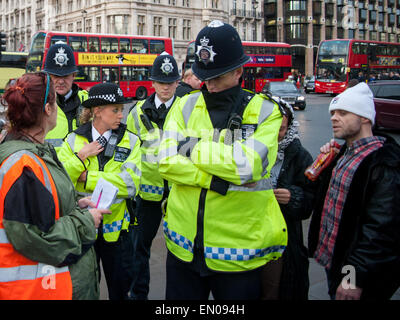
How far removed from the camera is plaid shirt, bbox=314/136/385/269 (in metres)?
2.40

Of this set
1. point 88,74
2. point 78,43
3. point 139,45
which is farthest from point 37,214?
point 139,45

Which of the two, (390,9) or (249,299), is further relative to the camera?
(390,9)

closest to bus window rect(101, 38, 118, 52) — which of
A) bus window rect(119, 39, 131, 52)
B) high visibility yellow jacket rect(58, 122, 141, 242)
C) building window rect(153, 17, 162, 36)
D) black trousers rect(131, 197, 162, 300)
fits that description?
bus window rect(119, 39, 131, 52)

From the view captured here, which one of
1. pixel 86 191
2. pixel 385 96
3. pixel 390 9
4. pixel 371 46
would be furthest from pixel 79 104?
pixel 390 9

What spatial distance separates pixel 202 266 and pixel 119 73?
27290mm

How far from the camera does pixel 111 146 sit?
3027 mm

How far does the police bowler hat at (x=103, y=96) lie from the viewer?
3.06 m

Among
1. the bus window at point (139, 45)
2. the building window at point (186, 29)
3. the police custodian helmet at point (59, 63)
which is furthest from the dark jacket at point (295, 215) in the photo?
the building window at point (186, 29)

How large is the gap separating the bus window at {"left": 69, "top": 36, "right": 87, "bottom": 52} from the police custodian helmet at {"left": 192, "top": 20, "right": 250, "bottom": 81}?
82.8ft

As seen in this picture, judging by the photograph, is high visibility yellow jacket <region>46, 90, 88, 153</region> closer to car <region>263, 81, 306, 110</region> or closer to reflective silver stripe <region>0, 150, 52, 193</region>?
reflective silver stripe <region>0, 150, 52, 193</region>

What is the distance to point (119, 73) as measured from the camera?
28.1m

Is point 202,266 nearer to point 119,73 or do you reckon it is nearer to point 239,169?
point 239,169

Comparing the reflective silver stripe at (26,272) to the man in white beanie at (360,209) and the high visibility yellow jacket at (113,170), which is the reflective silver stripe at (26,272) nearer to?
the high visibility yellow jacket at (113,170)

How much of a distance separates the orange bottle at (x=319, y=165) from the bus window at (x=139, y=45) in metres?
27.2
